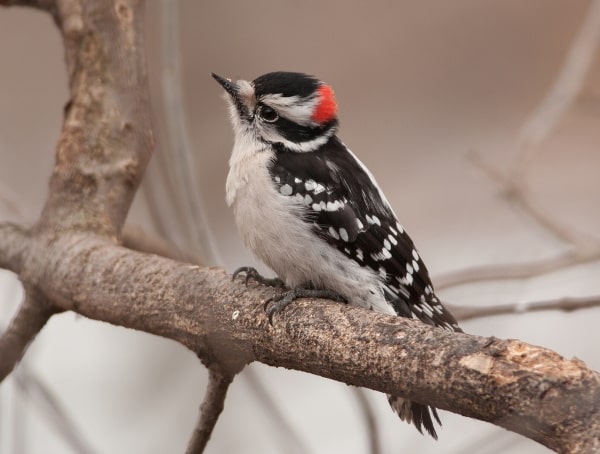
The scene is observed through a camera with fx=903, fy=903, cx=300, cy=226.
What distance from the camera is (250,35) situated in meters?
7.37

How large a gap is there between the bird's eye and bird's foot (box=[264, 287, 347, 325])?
2.39ft

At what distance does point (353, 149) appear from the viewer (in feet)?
24.9

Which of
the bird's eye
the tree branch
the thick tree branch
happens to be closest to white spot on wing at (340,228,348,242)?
the bird's eye

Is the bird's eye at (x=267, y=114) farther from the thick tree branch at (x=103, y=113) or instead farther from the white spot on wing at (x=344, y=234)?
the white spot on wing at (x=344, y=234)

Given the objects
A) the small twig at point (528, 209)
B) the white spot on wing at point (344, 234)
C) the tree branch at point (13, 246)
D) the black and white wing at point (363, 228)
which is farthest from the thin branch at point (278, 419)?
the small twig at point (528, 209)

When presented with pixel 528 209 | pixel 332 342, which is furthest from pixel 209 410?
pixel 528 209

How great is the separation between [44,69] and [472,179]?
3.67 meters

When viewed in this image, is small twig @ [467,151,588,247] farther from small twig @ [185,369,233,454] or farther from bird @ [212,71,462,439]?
small twig @ [185,369,233,454]

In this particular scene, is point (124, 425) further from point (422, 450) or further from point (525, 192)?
point (525, 192)

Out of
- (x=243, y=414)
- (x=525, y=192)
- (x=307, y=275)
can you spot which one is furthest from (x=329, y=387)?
(x=307, y=275)

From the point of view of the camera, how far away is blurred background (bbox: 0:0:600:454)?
5316mm

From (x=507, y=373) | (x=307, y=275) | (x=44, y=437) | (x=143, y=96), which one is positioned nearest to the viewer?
(x=507, y=373)

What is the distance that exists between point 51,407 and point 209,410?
843 mm

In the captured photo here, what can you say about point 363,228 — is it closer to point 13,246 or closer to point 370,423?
point 370,423
